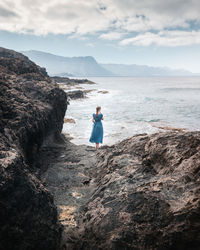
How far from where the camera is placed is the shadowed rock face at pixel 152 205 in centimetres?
250

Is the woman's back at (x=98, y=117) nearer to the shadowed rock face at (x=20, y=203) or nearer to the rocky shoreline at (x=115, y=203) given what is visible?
the rocky shoreline at (x=115, y=203)

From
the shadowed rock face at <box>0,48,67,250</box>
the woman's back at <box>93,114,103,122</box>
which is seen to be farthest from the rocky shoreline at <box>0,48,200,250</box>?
the woman's back at <box>93,114,103,122</box>

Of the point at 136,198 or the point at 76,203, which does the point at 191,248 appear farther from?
the point at 76,203

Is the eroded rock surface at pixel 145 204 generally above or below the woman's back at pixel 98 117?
below

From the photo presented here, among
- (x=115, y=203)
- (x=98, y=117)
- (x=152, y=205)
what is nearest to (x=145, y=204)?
(x=152, y=205)

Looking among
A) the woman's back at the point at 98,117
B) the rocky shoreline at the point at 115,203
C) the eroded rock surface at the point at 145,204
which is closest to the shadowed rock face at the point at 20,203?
the rocky shoreline at the point at 115,203

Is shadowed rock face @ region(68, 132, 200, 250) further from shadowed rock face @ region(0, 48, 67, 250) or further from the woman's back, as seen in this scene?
the woman's back

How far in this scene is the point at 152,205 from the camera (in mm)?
2867

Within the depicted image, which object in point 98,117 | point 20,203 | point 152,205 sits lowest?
point 20,203

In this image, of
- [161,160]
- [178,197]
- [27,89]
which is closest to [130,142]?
[161,160]

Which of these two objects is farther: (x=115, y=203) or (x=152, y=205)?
(x=115, y=203)

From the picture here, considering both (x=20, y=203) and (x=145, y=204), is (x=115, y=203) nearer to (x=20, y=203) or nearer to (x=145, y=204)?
(x=145, y=204)

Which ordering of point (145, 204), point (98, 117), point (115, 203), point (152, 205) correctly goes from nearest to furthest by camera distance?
point (152, 205)
point (145, 204)
point (115, 203)
point (98, 117)

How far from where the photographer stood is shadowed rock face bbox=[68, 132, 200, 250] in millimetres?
2500
